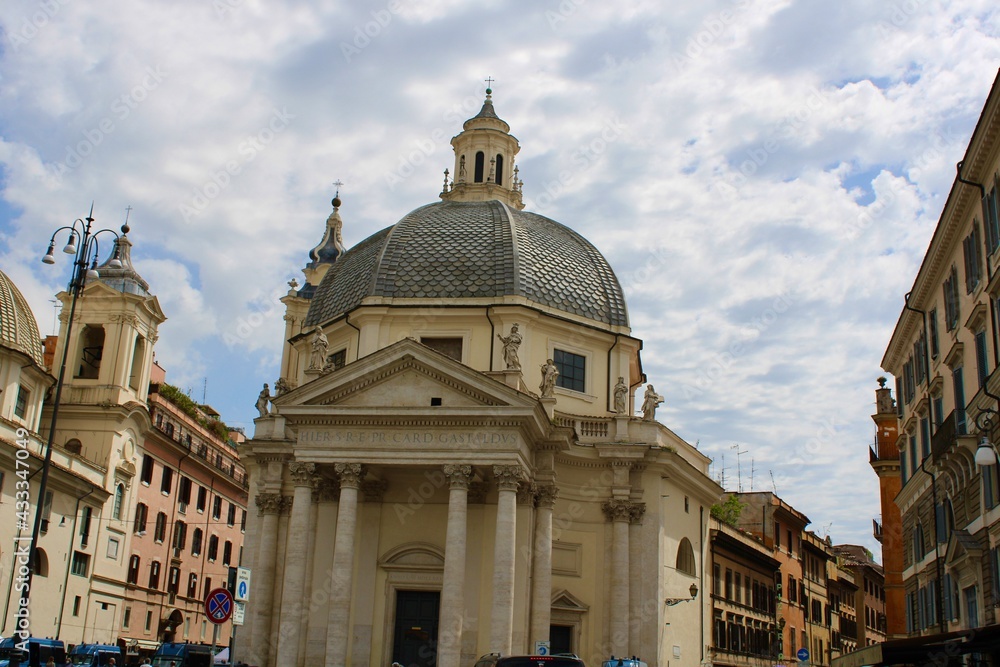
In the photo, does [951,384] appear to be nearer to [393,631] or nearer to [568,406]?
[568,406]

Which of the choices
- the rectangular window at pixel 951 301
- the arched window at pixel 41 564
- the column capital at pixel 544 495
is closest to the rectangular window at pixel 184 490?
the arched window at pixel 41 564

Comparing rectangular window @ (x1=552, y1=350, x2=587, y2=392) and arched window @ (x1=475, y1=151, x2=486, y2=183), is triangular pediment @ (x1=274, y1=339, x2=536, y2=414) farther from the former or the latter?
arched window @ (x1=475, y1=151, x2=486, y2=183)

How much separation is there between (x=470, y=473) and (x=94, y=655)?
14730 millimetres

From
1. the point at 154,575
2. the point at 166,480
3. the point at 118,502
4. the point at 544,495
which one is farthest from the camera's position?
the point at 166,480

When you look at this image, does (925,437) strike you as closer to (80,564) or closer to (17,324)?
(80,564)

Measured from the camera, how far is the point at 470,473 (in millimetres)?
29281

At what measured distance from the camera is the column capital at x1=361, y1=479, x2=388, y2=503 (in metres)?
32.0

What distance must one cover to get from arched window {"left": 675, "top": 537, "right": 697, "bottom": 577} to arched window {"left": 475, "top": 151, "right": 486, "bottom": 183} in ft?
56.0

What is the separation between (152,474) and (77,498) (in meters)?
6.79

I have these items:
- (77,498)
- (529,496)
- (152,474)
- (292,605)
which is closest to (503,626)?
(529,496)

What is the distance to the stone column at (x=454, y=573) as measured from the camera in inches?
1092

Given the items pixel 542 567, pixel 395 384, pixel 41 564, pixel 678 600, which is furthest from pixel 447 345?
pixel 41 564

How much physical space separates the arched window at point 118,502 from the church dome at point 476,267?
12727mm

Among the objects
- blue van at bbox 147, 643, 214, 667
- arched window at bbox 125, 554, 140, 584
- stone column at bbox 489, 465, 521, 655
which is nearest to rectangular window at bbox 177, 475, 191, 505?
arched window at bbox 125, 554, 140, 584
